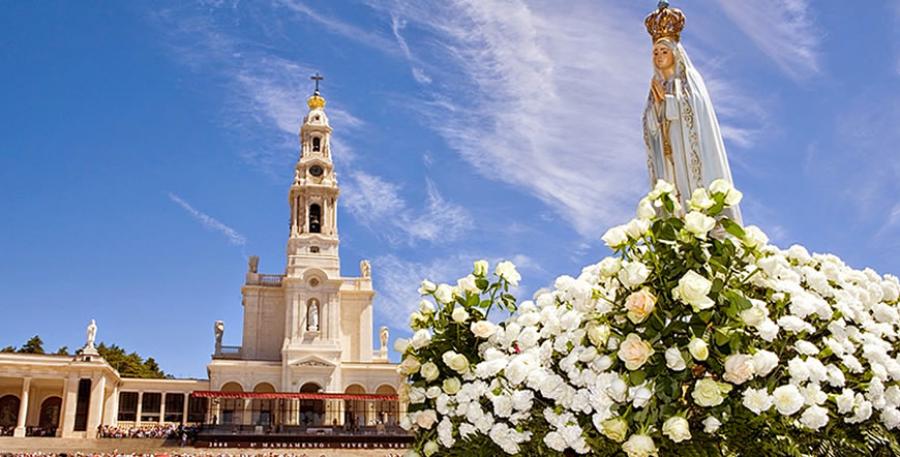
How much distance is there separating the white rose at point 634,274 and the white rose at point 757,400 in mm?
796

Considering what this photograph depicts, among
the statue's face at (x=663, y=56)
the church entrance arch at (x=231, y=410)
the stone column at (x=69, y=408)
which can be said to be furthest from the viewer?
the church entrance arch at (x=231, y=410)

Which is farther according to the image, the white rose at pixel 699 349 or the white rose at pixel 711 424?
the white rose at pixel 711 424

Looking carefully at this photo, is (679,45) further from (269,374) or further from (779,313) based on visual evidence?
(269,374)

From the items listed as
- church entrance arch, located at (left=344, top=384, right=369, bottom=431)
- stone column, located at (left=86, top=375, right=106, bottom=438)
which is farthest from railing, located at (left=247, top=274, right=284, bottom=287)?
stone column, located at (left=86, top=375, right=106, bottom=438)

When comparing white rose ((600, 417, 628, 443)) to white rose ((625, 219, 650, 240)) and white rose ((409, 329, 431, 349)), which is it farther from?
white rose ((409, 329, 431, 349))

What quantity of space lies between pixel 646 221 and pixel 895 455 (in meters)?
2.05

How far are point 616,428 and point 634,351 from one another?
413 millimetres

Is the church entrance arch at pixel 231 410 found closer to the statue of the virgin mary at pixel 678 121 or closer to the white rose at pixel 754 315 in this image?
the statue of the virgin mary at pixel 678 121

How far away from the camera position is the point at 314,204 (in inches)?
2482

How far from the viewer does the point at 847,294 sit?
5281mm

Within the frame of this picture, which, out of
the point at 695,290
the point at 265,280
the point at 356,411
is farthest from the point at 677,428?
the point at 265,280

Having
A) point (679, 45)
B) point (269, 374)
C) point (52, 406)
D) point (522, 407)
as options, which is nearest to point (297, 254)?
point (269, 374)

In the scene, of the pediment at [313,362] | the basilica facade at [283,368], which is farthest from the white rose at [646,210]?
the pediment at [313,362]

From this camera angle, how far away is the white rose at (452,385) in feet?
19.0
